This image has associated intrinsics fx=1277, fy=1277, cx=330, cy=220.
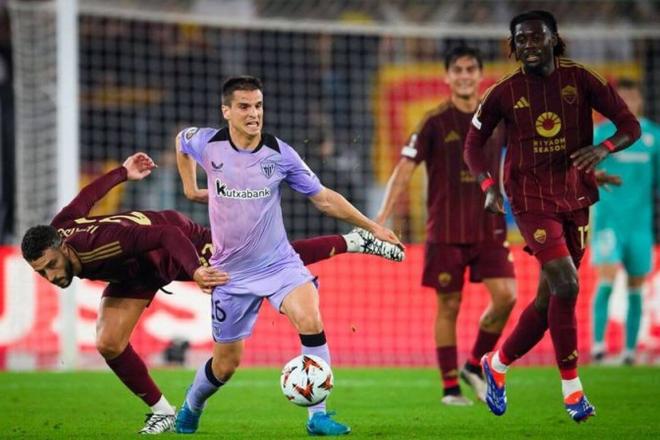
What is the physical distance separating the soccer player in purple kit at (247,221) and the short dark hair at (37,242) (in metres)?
0.90

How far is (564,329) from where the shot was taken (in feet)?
22.6

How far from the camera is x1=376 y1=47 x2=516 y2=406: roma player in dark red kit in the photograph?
904 cm

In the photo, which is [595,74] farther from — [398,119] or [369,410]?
[398,119]

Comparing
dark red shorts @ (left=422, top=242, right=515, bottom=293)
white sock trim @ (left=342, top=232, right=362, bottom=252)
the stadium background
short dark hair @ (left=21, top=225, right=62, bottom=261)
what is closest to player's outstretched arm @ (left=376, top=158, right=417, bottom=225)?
dark red shorts @ (left=422, top=242, right=515, bottom=293)

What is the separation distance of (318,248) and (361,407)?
1521 millimetres

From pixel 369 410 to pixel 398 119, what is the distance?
8.90 meters

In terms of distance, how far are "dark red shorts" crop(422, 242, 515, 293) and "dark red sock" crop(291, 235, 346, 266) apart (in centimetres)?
157

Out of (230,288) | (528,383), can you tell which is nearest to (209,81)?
(528,383)

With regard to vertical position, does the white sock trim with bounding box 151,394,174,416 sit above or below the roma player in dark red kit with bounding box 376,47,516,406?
below

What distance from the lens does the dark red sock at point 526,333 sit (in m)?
7.21

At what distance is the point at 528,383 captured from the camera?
33.6 feet

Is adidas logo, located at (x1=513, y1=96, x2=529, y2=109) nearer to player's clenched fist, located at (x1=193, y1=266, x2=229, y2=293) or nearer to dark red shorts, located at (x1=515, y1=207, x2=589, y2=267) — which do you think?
dark red shorts, located at (x1=515, y1=207, x2=589, y2=267)

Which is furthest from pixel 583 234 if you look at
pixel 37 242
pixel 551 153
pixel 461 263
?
pixel 37 242

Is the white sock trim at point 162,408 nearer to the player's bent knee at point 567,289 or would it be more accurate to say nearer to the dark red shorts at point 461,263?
the player's bent knee at point 567,289
